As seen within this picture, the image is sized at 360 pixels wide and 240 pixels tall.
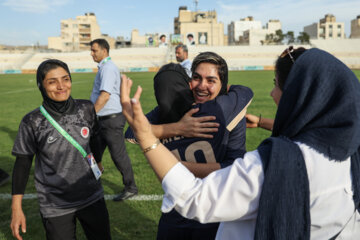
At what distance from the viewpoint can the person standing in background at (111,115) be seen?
4.49m

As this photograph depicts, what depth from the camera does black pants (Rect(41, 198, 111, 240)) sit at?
2.44 metres

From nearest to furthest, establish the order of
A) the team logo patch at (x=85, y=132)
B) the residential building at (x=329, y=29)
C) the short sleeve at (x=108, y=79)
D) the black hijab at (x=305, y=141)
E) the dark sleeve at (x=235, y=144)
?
1. the black hijab at (x=305, y=141)
2. the dark sleeve at (x=235, y=144)
3. the team logo patch at (x=85, y=132)
4. the short sleeve at (x=108, y=79)
5. the residential building at (x=329, y=29)

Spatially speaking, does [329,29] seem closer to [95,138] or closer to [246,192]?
[95,138]

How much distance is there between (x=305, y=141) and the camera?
1.13 metres

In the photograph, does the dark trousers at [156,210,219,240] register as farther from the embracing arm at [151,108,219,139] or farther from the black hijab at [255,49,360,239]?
the black hijab at [255,49,360,239]

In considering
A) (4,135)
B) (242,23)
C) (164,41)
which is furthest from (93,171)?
Answer: (242,23)

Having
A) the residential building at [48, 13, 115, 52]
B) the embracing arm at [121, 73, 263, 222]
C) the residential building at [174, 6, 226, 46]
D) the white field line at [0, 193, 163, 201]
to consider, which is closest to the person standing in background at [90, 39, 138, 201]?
the white field line at [0, 193, 163, 201]

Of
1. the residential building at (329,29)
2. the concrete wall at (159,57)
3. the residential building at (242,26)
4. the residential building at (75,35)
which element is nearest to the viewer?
the concrete wall at (159,57)

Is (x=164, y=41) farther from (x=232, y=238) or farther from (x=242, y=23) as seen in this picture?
(x=232, y=238)

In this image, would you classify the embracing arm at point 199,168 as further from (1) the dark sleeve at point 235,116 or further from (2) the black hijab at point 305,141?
(2) the black hijab at point 305,141

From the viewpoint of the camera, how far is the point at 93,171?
104 inches

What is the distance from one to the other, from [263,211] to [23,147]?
206cm

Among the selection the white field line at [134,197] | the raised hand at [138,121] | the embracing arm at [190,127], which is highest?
the raised hand at [138,121]

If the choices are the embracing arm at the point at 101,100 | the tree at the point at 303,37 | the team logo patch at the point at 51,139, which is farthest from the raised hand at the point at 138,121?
the tree at the point at 303,37
